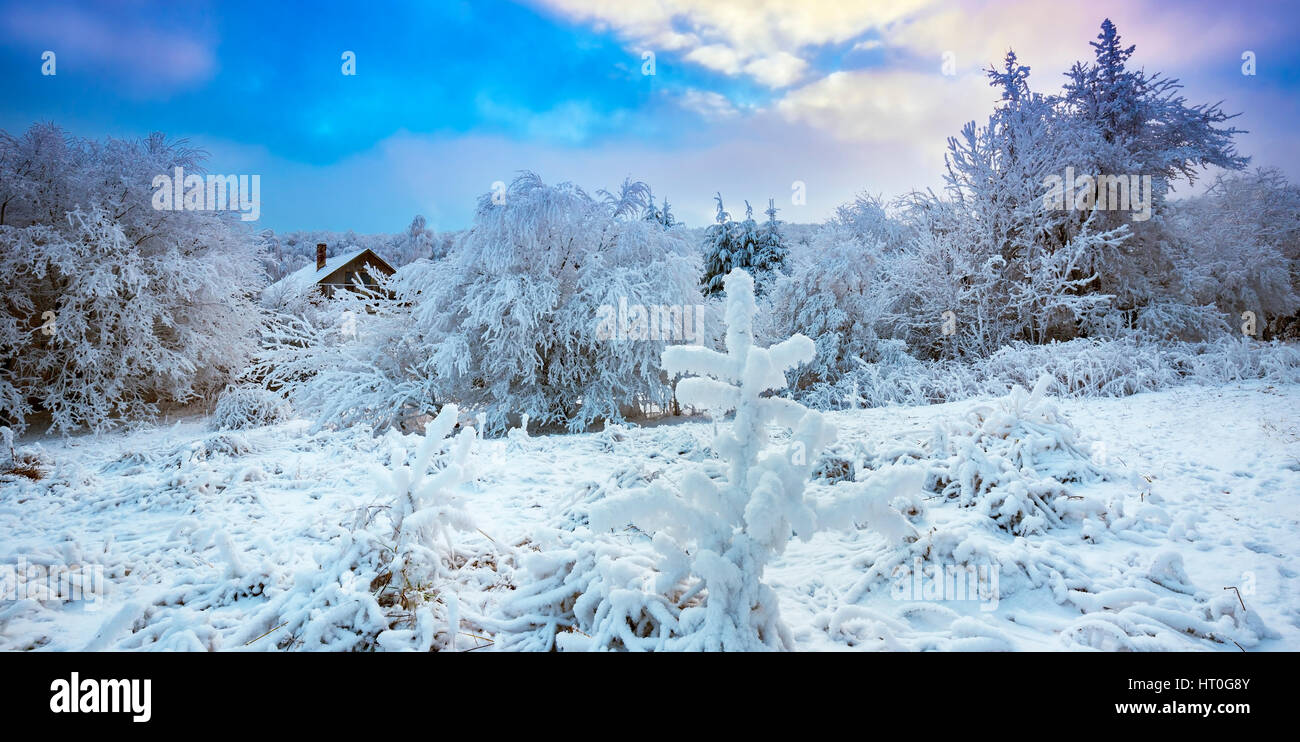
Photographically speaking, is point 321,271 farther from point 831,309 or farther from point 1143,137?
→ point 1143,137

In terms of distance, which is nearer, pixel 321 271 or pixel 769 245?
pixel 769 245

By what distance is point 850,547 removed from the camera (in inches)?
129

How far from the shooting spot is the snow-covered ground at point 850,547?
7.30ft

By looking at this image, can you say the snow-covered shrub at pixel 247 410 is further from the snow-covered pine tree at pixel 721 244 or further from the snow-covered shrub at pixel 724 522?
the snow-covered pine tree at pixel 721 244

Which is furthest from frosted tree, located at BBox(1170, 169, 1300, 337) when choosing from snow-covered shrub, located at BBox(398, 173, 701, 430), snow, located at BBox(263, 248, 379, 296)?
snow, located at BBox(263, 248, 379, 296)

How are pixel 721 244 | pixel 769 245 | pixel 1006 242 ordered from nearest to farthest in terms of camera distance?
pixel 1006 242
pixel 769 245
pixel 721 244

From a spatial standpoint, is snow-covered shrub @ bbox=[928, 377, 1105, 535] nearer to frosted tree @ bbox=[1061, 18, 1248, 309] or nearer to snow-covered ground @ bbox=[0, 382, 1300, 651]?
snow-covered ground @ bbox=[0, 382, 1300, 651]

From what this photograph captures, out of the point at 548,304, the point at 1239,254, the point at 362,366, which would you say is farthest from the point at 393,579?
the point at 1239,254

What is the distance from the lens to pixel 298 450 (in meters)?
6.52

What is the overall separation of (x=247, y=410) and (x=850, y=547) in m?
11.4

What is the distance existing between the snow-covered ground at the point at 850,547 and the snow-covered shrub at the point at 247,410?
481cm

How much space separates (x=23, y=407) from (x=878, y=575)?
13523 mm
